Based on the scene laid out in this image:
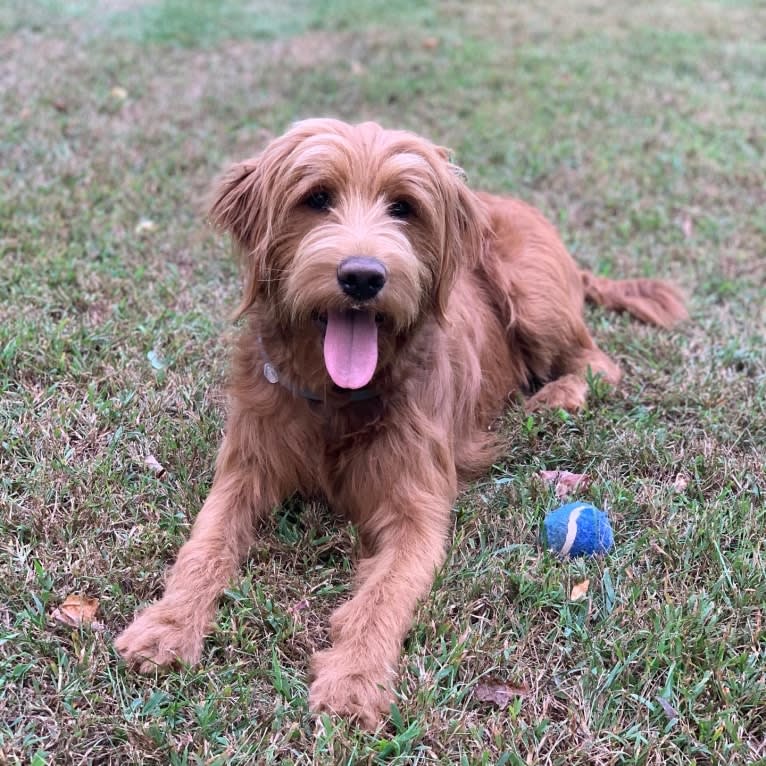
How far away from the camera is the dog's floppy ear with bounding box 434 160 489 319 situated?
3.44 meters

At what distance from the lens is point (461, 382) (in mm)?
3967

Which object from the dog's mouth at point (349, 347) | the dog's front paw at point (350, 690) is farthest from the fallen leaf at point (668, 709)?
the dog's mouth at point (349, 347)

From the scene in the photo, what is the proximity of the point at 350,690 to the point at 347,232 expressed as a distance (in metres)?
1.63

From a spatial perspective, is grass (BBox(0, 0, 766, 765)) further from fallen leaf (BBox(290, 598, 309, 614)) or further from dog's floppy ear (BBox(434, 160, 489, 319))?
dog's floppy ear (BBox(434, 160, 489, 319))

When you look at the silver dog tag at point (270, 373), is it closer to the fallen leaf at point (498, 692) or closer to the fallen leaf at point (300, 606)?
the fallen leaf at point (300, 606)

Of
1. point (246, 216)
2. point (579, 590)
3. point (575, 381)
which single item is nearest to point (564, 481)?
point (579, 590)

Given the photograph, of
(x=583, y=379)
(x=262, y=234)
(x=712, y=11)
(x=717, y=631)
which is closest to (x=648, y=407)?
(x=583, y=379)

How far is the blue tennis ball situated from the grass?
0.09 m

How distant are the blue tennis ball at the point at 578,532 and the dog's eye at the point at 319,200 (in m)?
1.61

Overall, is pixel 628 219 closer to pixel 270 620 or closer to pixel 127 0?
pixel 270 620

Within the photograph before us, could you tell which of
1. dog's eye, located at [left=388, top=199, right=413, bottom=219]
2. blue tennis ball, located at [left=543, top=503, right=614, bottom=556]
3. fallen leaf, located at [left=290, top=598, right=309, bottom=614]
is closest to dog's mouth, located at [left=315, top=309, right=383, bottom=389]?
dog's eye, located at [left=388, top=199, right=413, bottom=219]

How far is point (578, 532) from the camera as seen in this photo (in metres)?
3.28

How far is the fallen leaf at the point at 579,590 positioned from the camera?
305 cm

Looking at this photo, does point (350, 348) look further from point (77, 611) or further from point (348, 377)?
point (77, 611)
